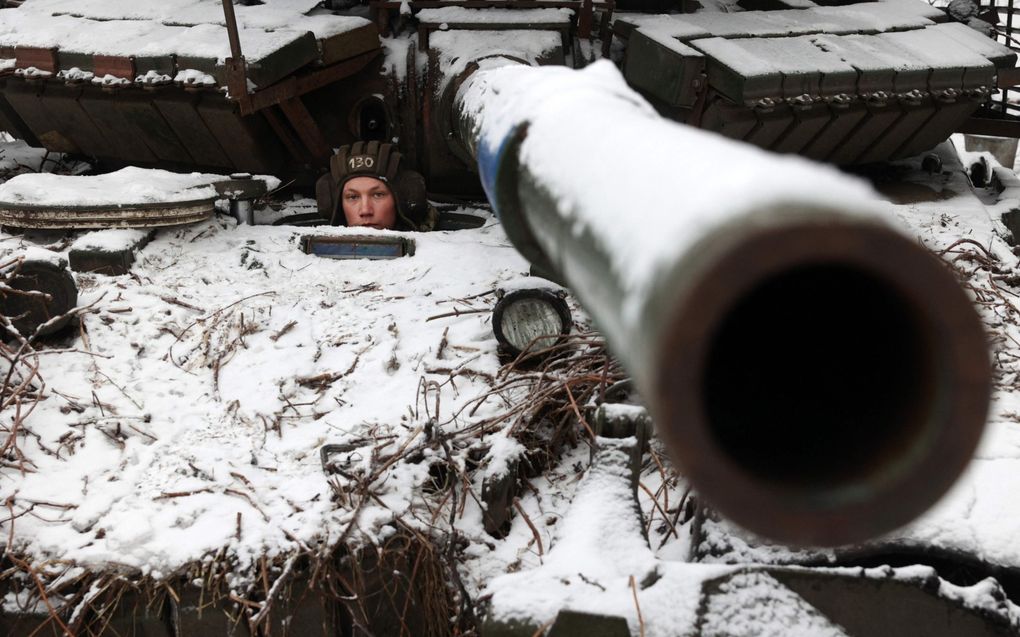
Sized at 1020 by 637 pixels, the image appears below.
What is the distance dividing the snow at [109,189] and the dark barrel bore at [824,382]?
431 cm

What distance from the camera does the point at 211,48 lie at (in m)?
4.97

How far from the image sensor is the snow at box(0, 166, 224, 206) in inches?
185

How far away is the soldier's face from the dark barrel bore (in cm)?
421

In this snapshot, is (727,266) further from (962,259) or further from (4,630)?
(962,259)

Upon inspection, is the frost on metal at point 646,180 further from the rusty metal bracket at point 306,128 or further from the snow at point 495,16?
the rusty metal bracket at point 306,128

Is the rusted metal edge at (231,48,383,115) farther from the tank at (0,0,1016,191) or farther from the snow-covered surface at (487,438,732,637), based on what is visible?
the snow-covered surface at (487,438,732,637)

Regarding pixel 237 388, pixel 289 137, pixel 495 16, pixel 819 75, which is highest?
pixel 495 16

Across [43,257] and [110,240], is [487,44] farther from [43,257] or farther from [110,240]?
[43,257]

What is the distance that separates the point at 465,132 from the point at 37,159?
5.39 meters

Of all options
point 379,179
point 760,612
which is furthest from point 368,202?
point 760,612

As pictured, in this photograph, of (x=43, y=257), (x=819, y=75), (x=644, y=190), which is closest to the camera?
(x=644, y=190)

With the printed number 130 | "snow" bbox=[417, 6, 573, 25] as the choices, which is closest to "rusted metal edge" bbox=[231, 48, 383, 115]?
"snow" bbox=[417, 6, 573, 25]

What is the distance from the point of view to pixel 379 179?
5113 mm

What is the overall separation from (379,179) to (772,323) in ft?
13.8
